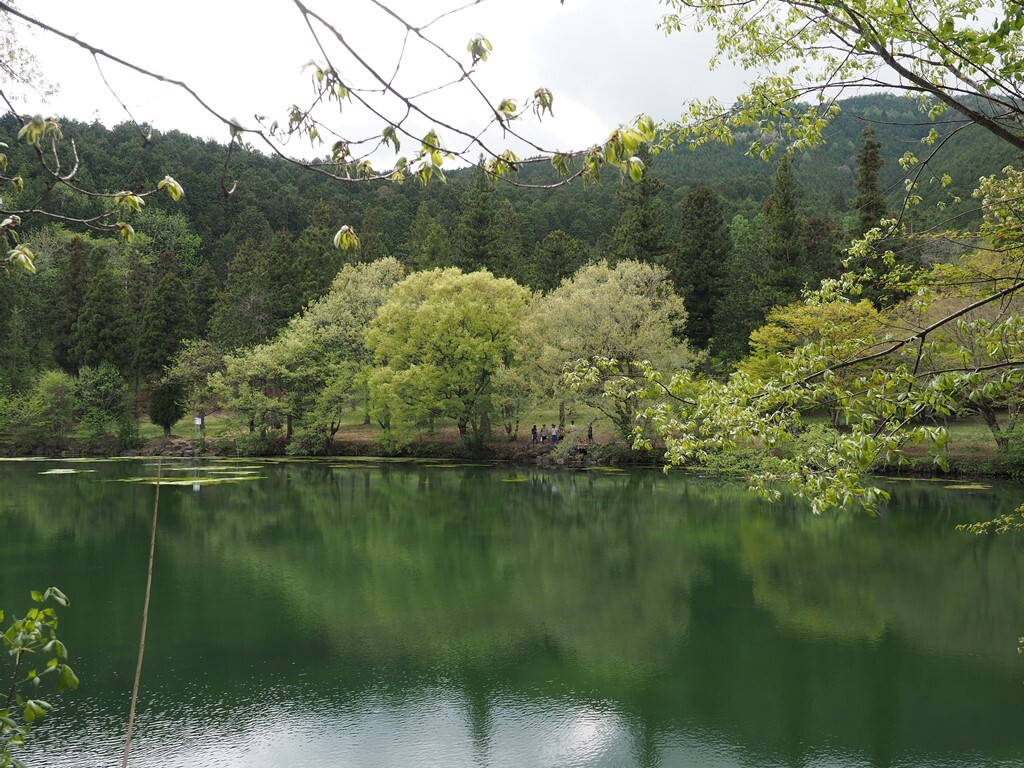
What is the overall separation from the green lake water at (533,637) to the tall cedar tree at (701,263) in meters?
21.7

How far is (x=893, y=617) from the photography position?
10.1 m

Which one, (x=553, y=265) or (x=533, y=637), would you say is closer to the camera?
(x=533, y=637)

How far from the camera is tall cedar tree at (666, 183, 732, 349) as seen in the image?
128 ft

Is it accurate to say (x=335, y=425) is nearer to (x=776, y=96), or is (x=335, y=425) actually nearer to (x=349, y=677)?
(x=349, y=677)

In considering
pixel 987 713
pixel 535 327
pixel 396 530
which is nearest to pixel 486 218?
pixel 535 327

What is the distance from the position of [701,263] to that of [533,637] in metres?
32.7

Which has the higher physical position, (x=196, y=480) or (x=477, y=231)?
(x=477, y=231)

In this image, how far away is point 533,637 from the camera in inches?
368

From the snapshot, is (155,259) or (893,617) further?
(155,259)

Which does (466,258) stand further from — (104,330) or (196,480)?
(196,480)

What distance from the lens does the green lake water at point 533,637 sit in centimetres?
655

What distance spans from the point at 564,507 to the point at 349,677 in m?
12.2

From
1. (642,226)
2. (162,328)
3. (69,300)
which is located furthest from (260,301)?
(642,226)

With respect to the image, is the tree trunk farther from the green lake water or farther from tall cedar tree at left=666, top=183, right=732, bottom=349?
tall cedar tree at left=666, top=183, right=732, bottom=349
